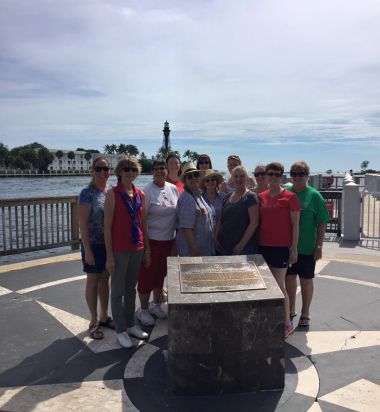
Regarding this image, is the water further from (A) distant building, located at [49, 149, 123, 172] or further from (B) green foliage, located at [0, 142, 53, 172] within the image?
(A) distant building, located at [49, 149, 123, 172]

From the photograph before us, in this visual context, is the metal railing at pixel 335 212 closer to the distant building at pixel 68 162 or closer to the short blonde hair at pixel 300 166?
the short blonde hair at pixel 300 166

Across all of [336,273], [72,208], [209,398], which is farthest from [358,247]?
[209,398]

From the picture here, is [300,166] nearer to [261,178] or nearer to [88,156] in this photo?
[261,178]

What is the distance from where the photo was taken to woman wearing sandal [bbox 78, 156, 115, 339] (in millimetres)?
3986

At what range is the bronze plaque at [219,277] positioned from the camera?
329 cm

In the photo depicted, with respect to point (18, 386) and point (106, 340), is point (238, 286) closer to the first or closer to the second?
point (106, 340)

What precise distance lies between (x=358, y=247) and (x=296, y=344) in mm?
4989

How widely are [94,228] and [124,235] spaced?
355mm

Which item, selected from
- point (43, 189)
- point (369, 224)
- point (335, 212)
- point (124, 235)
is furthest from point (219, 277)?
point (43, 189)

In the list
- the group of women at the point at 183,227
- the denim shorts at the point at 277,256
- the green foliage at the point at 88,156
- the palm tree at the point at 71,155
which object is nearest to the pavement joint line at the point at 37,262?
the group of women at the point at 183,227

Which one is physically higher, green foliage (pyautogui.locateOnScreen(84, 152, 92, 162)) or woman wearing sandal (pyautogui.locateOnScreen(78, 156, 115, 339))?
green foliage (pyautogui.locateOnScreen(84, 152, 92, 162))

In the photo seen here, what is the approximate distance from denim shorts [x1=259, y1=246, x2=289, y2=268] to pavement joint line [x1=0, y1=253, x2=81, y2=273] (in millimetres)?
4244

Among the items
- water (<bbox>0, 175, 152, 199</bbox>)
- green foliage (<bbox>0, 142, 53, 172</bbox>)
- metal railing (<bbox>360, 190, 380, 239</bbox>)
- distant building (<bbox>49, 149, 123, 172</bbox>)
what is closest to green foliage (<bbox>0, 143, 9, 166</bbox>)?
green foliage (<bbox>0, 142, 53, 172</bbox>)

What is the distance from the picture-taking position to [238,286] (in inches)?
130
